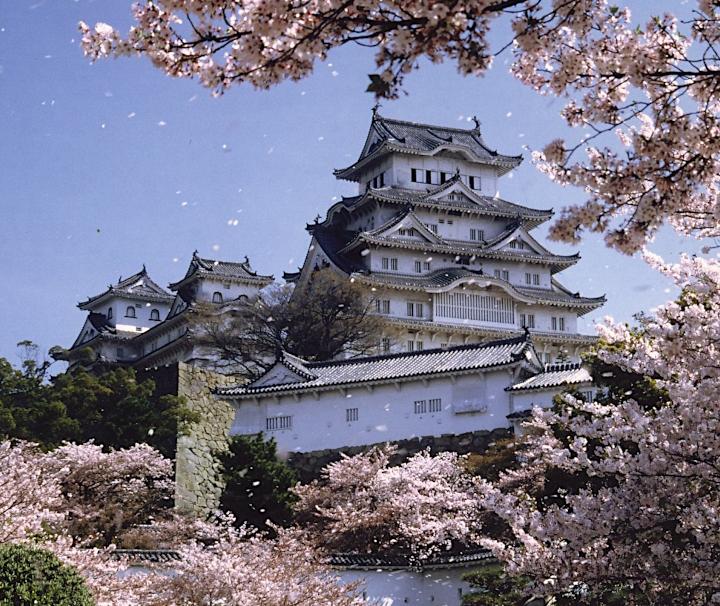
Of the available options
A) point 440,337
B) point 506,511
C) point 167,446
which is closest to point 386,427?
point 167,446

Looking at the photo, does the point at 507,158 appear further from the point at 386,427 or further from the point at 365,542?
the point at 365,542

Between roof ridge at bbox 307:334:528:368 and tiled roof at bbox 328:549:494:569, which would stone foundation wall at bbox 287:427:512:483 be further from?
tiled roof at bbox 328:549:494:569

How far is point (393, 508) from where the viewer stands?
63.5ft

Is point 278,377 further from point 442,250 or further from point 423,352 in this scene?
point 442,250

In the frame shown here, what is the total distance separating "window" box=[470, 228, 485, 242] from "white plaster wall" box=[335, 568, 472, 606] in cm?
2689

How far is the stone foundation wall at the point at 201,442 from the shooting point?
28375mm

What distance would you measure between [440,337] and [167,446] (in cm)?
1420

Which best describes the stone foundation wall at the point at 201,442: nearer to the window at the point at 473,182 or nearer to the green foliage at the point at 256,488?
the green foliage at the point at 256,488

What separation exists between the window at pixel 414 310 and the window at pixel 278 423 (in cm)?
1235

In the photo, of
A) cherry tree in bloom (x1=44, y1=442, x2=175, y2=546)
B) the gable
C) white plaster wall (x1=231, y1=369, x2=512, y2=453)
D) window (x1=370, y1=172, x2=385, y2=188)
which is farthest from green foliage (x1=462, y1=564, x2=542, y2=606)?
window (x1=370, y1=172, x2=385, y2=188)

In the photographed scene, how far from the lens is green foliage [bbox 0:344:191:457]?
26688 millimetres

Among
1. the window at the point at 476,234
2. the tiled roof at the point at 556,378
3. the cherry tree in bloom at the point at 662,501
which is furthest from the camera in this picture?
the window at the point at 476,234

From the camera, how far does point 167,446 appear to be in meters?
28.5

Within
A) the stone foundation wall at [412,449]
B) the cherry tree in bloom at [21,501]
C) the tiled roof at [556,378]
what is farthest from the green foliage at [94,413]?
the tiled roof at [556,378]
